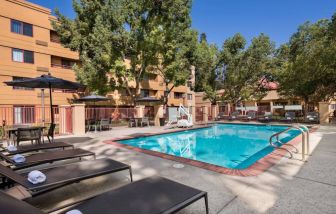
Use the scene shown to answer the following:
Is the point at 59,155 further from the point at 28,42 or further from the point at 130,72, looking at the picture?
the point at 28,42

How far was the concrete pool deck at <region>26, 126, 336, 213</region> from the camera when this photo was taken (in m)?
3.01

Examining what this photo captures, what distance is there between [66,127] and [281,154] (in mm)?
11257

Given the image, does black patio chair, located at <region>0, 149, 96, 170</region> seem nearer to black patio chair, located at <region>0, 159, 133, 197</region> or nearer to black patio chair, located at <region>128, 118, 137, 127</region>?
black patio chair, located at <region>0, 159, 133, 197</region>

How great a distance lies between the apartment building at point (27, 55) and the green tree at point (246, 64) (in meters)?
11.4

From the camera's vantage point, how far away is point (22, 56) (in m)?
19.6

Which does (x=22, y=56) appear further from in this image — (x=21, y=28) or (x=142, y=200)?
(x=142, y=200)

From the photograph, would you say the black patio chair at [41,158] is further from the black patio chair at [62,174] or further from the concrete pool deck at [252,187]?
the concrete pool deck at [252,187]

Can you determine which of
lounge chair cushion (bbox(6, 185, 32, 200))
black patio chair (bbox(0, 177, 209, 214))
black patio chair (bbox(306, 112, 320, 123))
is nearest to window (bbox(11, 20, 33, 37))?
lounge chair cushion (bbox(6, 185, 32, 200))

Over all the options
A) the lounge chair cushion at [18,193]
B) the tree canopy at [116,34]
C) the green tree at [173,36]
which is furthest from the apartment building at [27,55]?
the lounge chair cushion at [18,193]

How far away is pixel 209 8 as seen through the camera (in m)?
20.5

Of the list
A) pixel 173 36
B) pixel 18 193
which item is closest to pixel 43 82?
pixel 18 193

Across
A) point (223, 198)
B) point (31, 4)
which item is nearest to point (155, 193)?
point (223, 198)

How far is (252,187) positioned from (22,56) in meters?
23.5

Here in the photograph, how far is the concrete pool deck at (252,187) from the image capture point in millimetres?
3006
